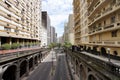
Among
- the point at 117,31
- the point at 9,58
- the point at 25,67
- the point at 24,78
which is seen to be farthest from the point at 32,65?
the point at 117,31

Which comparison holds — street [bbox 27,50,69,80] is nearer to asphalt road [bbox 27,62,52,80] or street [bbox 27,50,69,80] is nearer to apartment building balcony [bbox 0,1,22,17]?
asphalt road [bbox 27,62,52,80]

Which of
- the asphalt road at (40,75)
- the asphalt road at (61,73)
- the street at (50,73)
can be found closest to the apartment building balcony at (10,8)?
the street at (50,73)

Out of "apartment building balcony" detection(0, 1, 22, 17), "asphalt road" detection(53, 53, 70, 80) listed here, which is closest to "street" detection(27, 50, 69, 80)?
"asphalt road" detection(53, 53, 70, 80)

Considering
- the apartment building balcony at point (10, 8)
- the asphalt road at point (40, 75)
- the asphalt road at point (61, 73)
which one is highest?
the apartment building balcony at point (10, 8)

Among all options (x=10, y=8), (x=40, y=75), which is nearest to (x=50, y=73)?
(x=40, y=75)

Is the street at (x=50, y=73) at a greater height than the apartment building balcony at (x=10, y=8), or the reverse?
the apartment building balcony at (x=10, y=8)

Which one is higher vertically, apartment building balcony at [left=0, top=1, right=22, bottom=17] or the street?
apartment building balcony at [left=0, top=1, right=22, bottom=17]

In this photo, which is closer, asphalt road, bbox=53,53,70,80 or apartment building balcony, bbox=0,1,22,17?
asphalt road, bbox=53,53,70,80

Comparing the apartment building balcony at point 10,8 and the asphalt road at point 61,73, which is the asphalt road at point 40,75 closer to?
the asphalt road at point 61,73

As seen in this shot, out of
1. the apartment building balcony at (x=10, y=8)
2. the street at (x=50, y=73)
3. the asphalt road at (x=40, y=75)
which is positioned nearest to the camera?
the asphalt road at (x=40, y=75)

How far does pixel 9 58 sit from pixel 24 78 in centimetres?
1188

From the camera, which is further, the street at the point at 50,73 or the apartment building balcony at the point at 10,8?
the apartment building balcony at the point at 10,8

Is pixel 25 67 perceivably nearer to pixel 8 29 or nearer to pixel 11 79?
pixel 11 79

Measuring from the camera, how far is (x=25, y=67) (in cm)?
3372
